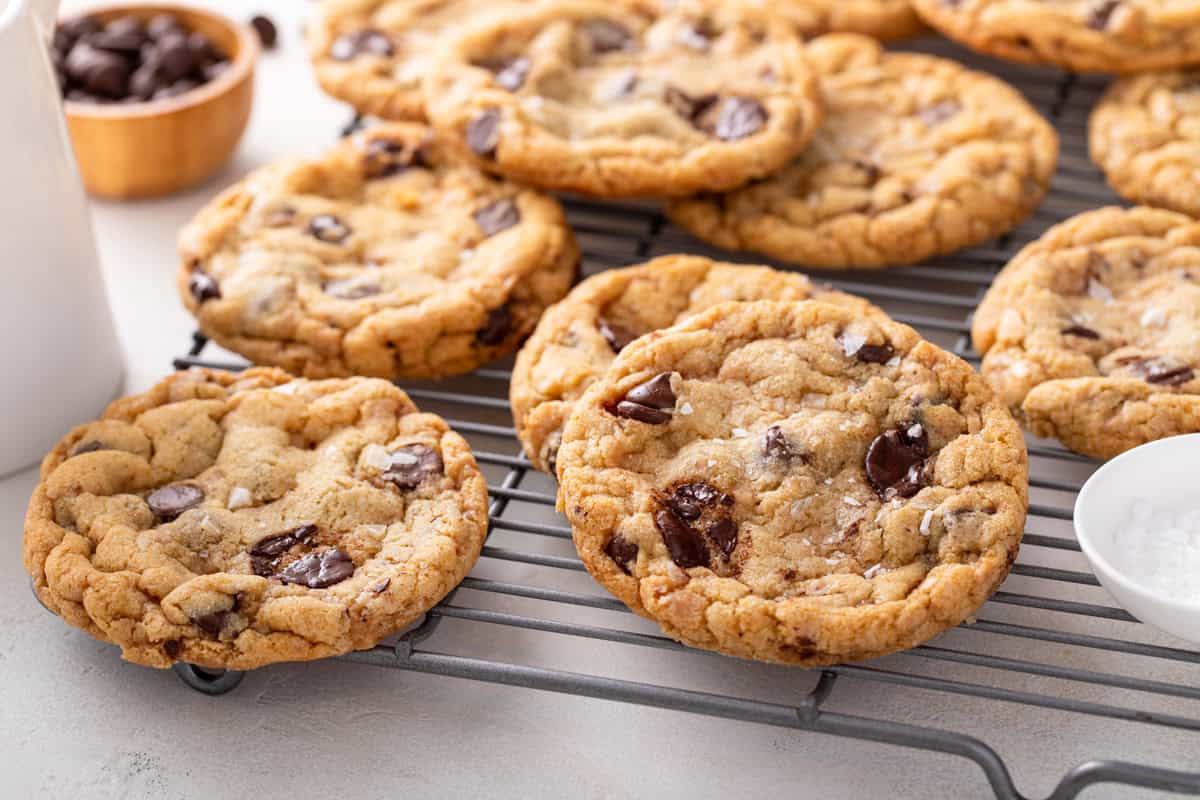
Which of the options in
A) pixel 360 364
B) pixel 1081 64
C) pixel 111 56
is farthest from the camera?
pixel 111 56

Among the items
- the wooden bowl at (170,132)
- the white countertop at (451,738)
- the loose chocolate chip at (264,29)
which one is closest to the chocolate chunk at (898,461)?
the white countertop at (451,738)

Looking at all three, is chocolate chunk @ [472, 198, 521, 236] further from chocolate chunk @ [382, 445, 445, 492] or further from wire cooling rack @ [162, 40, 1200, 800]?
chocolate chunk @ [382, 445, 445, 492]

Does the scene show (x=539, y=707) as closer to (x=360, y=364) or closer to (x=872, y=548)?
(x=872, y=548)

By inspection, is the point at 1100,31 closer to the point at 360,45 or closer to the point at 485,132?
the point at 485,132

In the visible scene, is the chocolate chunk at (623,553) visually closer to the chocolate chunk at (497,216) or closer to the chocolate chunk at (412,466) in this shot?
the chocolate chunk at (412,466)

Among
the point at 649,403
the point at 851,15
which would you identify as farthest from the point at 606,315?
the point at 851,15

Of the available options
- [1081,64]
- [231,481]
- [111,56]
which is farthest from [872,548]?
[111,56]

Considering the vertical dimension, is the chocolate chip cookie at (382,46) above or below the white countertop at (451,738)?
above
